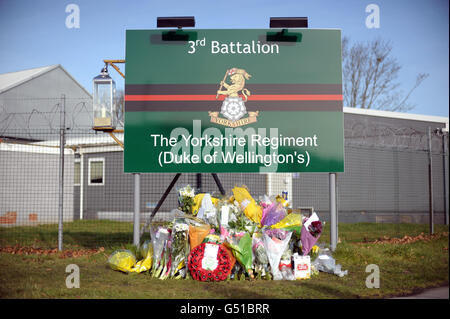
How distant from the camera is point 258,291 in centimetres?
548

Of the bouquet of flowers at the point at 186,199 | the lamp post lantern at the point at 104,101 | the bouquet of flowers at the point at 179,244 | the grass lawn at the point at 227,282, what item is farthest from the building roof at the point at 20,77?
the bouquet of flowers at the point at 179,244

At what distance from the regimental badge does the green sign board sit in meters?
0.02

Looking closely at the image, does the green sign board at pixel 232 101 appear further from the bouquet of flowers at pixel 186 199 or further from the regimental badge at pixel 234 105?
the bouquet of flowers at pixel 186 199

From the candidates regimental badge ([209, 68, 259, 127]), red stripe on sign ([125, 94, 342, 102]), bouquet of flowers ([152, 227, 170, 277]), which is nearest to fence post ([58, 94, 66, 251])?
A: red stripe on sign ([125, 94, 342, 102])

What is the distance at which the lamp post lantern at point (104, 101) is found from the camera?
827cm

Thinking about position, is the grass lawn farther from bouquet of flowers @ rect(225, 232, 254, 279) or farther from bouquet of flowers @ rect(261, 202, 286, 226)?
bouquet of flowers @ rect(261, 202, 286, 226)

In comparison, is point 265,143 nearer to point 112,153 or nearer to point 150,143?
point 150,143

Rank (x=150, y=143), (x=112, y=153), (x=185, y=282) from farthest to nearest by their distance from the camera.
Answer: (x=112, y=153) < (x=150, y=143) < (x=185, y=282)

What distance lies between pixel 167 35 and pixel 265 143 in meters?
2.50

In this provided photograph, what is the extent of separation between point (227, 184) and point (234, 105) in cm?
717

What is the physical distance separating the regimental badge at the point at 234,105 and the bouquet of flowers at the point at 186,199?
1.40 meters

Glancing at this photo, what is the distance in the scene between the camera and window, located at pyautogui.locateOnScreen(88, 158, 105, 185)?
18.0m

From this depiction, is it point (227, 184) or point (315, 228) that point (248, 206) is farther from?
point (227, 184)

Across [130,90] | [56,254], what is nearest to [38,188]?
[56,254]
